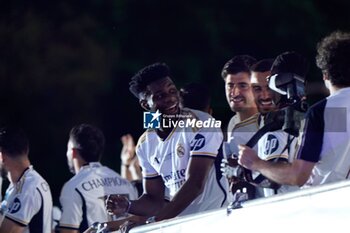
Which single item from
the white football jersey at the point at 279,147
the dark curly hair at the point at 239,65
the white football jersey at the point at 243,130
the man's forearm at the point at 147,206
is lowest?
the man's forearm at the point at 147,206

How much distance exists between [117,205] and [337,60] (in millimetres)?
1908

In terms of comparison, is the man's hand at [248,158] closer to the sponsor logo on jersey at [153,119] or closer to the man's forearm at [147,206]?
the sponsor logo on jersey at [153,119]

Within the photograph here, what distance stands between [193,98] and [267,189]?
1153mm

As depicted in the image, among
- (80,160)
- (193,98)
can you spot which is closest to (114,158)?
(80,160)

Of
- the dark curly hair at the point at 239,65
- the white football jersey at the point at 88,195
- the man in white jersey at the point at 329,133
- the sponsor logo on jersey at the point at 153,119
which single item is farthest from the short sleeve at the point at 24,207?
the man in white jersey at the point at 329,133

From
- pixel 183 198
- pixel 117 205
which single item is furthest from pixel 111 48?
Result: pixel 183 198

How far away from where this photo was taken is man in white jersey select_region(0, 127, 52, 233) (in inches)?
290

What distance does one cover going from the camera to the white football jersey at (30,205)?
738 cm

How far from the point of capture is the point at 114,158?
36.3ft

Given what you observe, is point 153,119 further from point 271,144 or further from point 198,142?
point 271,144

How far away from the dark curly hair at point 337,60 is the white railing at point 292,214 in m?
0.59

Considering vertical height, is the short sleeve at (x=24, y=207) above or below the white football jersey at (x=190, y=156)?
below

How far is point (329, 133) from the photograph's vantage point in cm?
496

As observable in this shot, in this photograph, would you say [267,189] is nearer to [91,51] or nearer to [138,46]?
[138,46]
